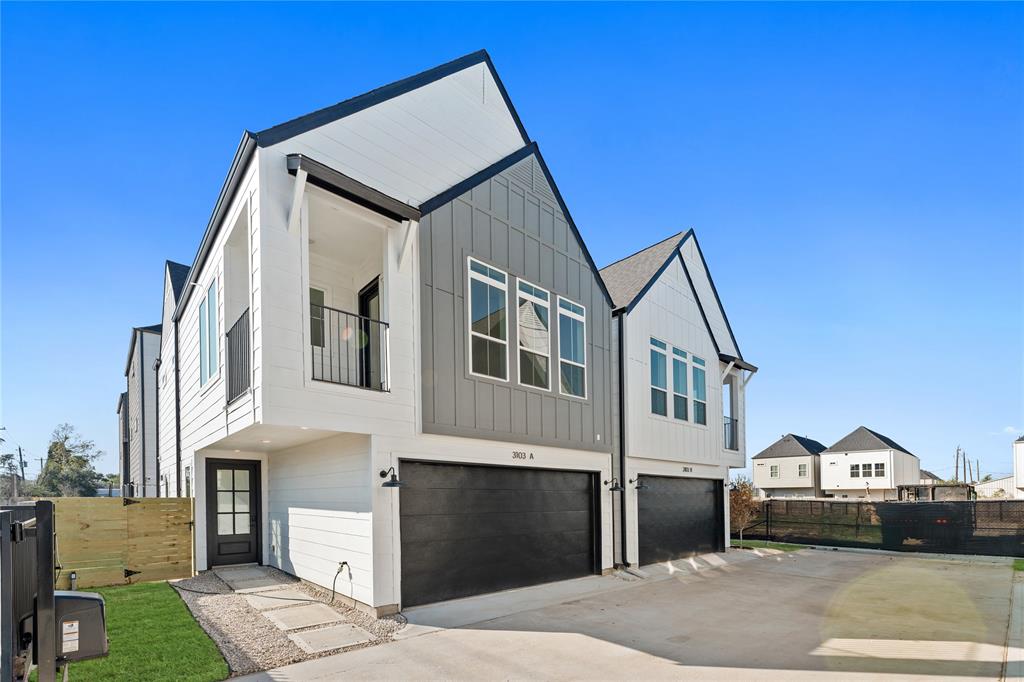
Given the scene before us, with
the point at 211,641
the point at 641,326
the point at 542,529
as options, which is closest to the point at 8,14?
the point at 211,641

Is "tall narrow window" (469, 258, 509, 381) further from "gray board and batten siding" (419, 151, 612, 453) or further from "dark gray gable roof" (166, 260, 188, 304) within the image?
"dark gray gable roof" (166, 260, 188, 304)

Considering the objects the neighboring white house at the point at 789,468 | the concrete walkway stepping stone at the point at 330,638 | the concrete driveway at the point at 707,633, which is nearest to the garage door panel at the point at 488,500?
the concrete driveway at the point at 707,633

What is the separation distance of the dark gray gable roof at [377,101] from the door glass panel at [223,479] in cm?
650

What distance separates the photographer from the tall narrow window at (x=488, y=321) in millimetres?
9312

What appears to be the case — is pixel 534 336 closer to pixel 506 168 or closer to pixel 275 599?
pixel 506 168

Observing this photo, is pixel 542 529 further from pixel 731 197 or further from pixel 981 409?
pixel 981 409

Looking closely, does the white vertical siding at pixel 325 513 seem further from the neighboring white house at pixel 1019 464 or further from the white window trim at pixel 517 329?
the neighboring white house at pixel 1019 464

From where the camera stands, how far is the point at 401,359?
→ 8.17 m

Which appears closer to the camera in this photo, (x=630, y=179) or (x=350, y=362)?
(x=350, y=362)

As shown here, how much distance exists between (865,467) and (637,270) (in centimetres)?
3443

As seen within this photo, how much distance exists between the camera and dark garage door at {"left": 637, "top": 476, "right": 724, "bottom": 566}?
12.9 m

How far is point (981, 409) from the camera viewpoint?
89.3 feet

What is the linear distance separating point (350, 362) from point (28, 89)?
5.78m

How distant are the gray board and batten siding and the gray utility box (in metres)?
5.66
